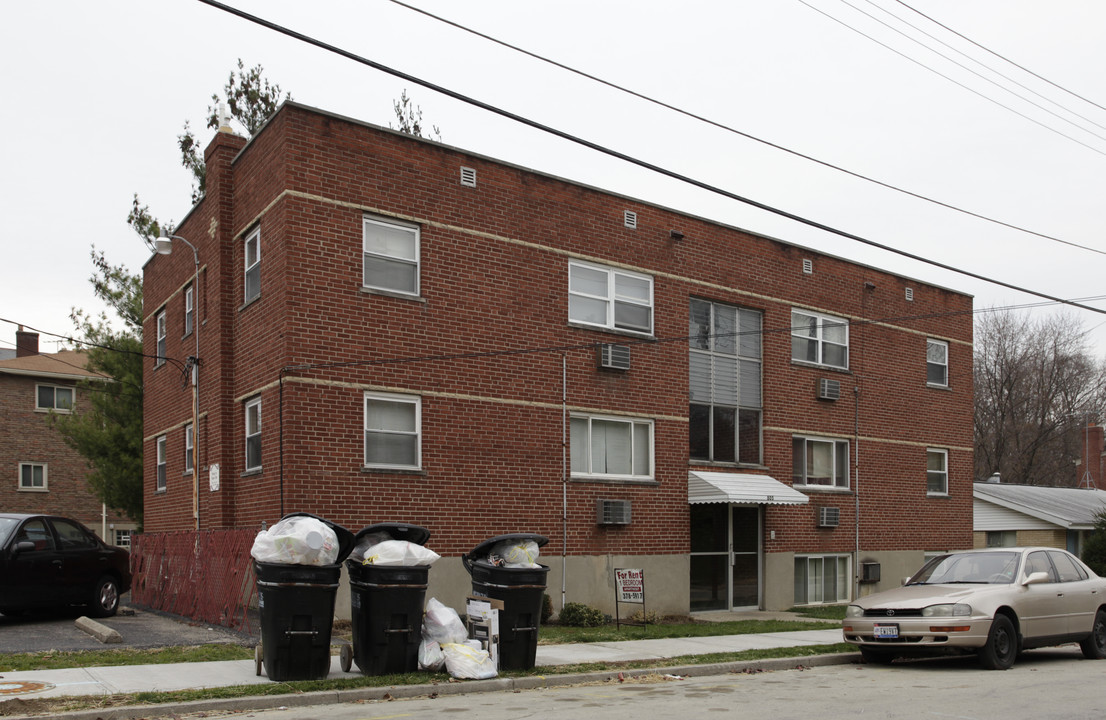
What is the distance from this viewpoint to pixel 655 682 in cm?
1152

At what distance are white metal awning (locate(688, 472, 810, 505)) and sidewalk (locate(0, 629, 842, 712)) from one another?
569cm

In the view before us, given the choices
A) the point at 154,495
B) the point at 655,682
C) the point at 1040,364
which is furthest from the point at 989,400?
the point at 655,682

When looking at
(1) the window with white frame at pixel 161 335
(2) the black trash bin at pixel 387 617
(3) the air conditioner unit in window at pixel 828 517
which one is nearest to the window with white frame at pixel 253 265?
(1) the window with white frame at pixel 161 335

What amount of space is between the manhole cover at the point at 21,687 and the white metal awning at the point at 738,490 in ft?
42.2

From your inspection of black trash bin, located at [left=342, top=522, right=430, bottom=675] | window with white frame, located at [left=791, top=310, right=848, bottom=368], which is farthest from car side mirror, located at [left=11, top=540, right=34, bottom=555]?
window with white frame, located at [left=791, top=310, right=848, bottom=368]

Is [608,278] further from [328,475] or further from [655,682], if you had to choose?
[655,682]

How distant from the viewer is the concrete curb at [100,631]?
43.3ft

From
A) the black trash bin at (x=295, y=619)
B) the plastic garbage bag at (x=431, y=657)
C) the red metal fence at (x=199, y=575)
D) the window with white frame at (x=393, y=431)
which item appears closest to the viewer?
the black trash bin at (x=295, y=619)

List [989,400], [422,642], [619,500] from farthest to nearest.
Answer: [989,400], [619,500], [422,642]

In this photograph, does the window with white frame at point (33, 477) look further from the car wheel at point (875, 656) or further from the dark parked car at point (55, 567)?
the car wheel at point (875, 656)

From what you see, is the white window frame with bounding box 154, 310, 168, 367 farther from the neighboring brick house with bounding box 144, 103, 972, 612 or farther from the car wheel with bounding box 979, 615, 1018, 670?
the car wheel with bounding box 979, 615, 1018, 670

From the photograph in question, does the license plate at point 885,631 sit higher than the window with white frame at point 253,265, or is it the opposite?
the window with white frame at point 253,265

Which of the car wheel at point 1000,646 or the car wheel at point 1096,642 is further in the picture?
the car wheel at point 1096,642

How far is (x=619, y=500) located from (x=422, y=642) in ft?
28.3
